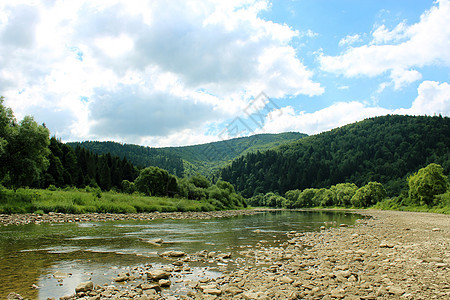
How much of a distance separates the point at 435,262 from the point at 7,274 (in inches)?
538

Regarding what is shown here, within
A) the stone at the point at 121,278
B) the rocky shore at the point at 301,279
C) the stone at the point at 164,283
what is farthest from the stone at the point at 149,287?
the stone at the point at 121,278

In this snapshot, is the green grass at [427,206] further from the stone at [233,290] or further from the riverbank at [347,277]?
the stone at [233,290]

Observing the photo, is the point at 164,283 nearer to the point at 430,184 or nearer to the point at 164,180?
the point at 430,184

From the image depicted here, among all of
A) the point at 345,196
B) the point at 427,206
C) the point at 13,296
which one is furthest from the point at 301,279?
the point at 345,196

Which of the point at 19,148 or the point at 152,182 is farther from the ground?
the point at 19,148

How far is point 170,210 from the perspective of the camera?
5331 centimetres

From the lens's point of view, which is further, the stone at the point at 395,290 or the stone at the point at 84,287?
the stone at the point at 84,287

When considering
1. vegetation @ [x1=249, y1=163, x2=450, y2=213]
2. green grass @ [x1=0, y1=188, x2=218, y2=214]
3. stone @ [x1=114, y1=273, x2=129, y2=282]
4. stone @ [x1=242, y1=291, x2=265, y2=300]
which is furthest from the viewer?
vegetation @ [x1=249, y1=163, x2=450, y2=213]

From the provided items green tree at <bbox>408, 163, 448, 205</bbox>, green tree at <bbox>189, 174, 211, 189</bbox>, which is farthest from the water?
green tree at <bbox>189, 174, 211, 189</bbox>

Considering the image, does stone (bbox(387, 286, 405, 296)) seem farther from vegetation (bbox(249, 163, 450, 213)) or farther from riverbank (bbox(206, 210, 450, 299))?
vegetation (bbox(249, 163, 450, 213))

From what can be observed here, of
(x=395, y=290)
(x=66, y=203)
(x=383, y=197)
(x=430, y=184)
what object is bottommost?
(x=383, y=197)

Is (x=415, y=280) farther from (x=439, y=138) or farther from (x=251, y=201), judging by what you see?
(x=439, y=138)

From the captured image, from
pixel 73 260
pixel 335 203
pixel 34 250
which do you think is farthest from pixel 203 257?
pixel 335 203

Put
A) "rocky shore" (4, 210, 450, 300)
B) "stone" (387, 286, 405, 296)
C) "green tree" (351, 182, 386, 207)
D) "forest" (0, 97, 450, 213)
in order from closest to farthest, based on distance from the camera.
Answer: "stone" (387, 286, 405, 296) < "rocky shore" (4, 210, 450, 300) < "forest" (0, 97, 450, 213) < "green tree" (351, 182, 386, 207)
